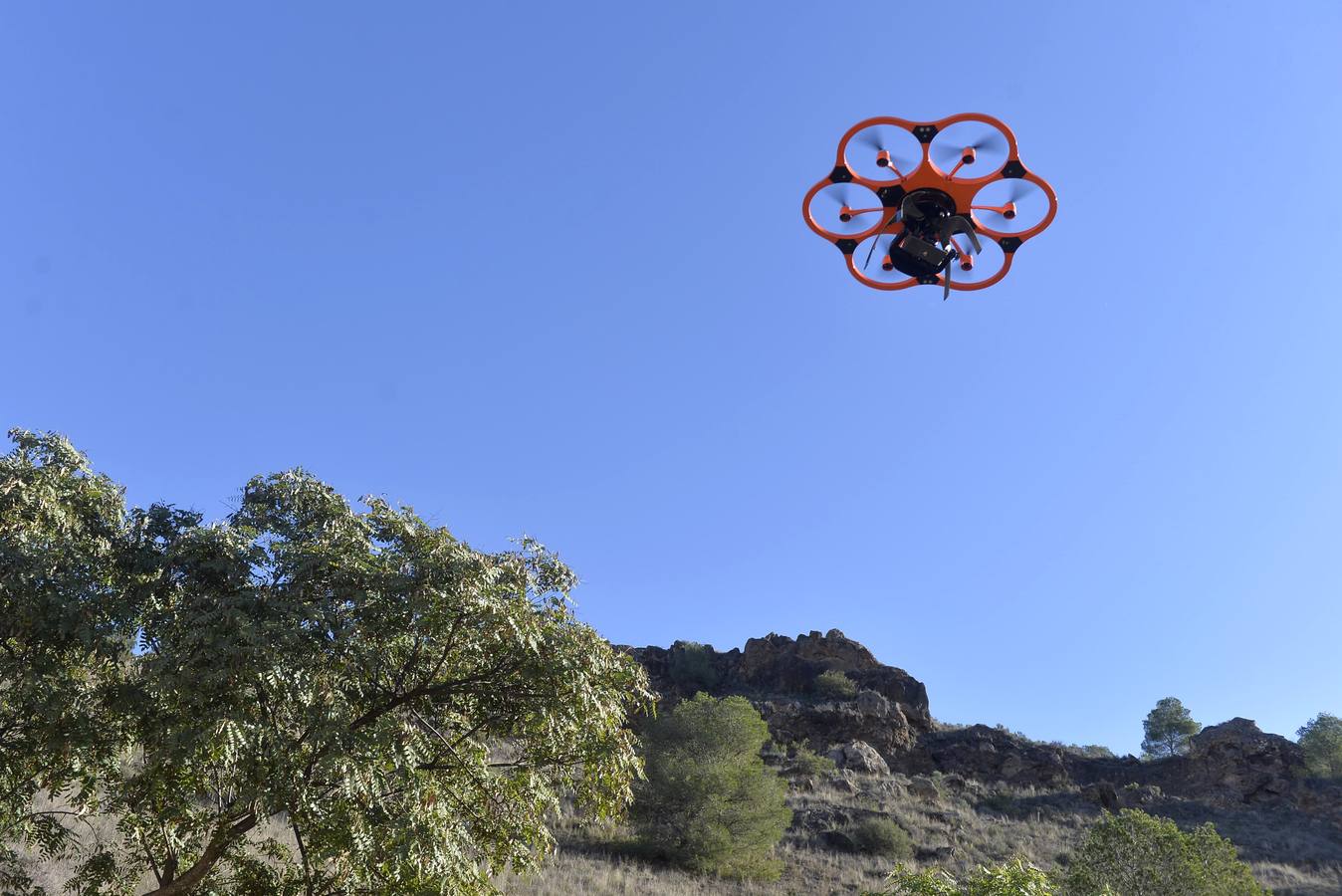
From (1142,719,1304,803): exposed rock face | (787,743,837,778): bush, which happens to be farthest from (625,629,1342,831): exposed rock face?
(787,743,837,778): bush

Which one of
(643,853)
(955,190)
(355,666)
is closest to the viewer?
(955,190)

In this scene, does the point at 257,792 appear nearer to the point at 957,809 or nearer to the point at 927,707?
the point at 957,809

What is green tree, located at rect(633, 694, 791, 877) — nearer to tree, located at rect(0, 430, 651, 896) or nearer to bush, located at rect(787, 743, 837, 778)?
bush, located at rect(787, 743, 837, 778)

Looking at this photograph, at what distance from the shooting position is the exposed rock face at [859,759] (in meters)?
36.8

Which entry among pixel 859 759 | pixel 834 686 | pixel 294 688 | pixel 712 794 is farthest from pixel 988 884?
pixel 834 686

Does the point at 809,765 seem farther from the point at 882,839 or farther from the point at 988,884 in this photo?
the point at 988,884

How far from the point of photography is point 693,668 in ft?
158

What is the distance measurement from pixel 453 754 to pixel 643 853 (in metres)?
16.1

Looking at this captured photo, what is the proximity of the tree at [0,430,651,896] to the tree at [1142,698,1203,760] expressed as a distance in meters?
60.6

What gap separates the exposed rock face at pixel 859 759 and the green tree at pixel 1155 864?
21232 millimetres

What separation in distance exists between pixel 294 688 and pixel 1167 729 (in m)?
64.2

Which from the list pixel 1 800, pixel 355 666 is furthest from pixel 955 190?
pixel 1 800

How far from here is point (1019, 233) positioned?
311 inches

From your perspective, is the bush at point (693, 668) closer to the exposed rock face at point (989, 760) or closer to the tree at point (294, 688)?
the exposed rock face at point (989, 760)
